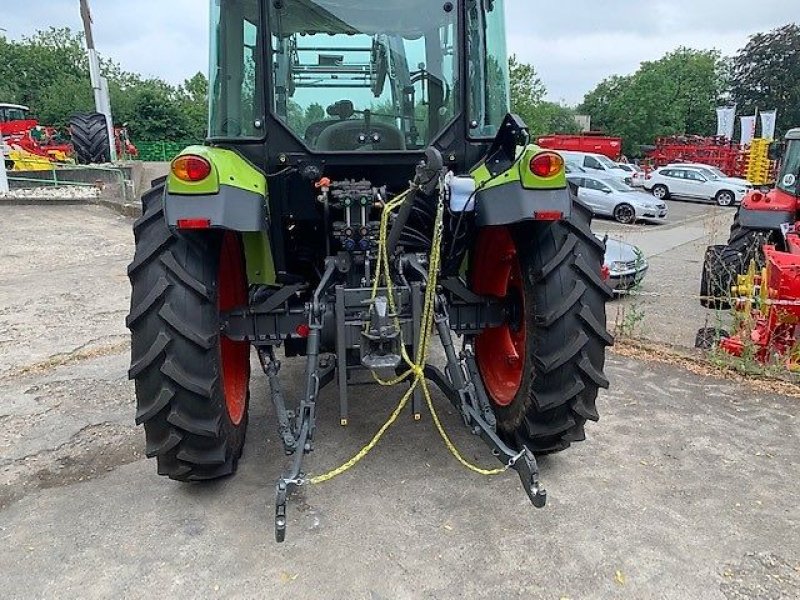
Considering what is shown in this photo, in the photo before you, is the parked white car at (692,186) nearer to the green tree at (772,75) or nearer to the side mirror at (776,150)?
the side mirror at (776,150)

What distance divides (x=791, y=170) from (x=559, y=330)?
6456 millimetres

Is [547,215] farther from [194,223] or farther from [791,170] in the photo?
[791,170]

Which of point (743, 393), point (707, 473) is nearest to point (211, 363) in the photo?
point (707, 473)

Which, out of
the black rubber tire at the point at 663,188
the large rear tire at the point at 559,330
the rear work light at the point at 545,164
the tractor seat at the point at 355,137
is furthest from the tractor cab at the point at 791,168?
the black rubber tire at the point at 663,188

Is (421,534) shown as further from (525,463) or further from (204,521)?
(204,521)

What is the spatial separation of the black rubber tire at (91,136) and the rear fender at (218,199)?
1557 centimetres

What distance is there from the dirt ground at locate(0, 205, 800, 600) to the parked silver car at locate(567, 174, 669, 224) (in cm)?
1441

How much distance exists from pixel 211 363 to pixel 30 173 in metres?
16.6

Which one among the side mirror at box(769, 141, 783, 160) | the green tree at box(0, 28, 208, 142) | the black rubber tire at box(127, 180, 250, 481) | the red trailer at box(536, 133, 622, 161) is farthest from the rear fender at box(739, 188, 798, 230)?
the green tree at box(0, 28, 208, 142)

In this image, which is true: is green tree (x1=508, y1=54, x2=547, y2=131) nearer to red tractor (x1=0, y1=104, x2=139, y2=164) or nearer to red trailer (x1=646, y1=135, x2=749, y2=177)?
red trailer (x1=646, y1=135, x2=749, y2=177)

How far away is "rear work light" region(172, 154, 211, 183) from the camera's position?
8.78 feet

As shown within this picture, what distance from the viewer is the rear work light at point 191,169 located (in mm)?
2676

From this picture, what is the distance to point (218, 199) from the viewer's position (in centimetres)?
269

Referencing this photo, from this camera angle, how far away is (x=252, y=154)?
3137mm
